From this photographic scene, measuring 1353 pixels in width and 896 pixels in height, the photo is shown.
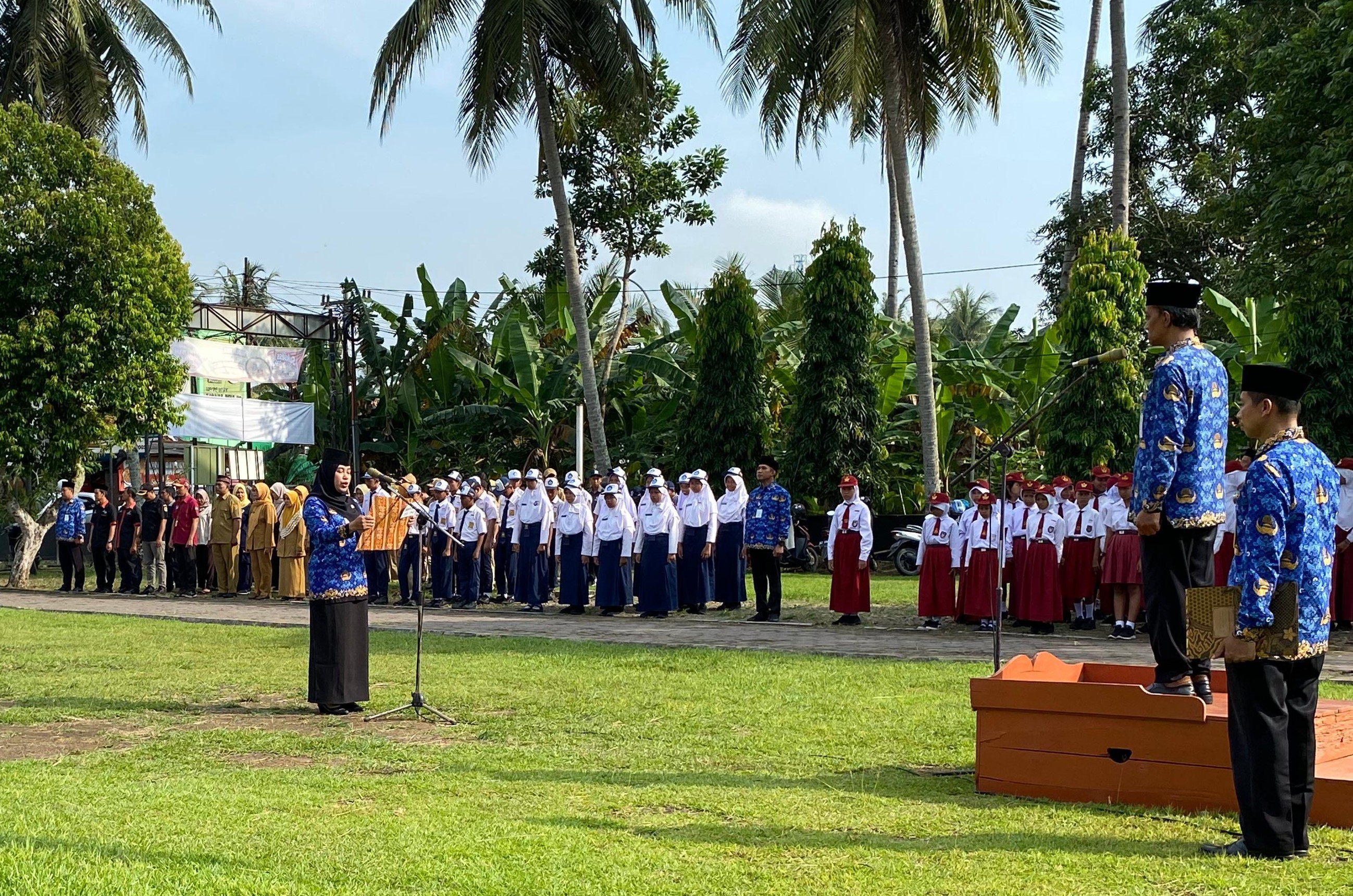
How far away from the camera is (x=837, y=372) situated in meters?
26.2

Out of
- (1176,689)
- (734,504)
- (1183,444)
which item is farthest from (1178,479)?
(734,504)

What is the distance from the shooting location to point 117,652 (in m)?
13.9

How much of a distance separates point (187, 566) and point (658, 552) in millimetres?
10378

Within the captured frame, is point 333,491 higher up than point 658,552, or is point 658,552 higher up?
point 333,491

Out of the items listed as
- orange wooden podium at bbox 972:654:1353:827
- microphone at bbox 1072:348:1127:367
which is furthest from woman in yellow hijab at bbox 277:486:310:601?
microphone at bbox 1072:348:1127:367

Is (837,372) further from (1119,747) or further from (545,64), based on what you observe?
(1119,747)

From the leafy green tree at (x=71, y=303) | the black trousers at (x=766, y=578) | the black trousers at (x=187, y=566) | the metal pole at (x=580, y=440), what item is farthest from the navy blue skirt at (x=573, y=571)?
the leafy green tree at (x=71, y=303)

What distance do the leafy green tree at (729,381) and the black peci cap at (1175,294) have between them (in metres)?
20.1

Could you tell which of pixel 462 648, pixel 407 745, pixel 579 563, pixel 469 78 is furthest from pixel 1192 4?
pixel 407 745

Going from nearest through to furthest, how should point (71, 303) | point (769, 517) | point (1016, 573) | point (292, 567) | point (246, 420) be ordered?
point (1016, 573) < point (769, 517) < point (292, 567) < point (71, 303) < point (246, 420)

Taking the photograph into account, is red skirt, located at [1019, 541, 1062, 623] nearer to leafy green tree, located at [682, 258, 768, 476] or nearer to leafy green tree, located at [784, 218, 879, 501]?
leafy green tree, located at [784, 218, 879, 501]

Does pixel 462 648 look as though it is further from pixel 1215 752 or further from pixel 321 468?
pixel 1215 752

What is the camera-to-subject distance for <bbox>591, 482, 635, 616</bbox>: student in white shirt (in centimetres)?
1936

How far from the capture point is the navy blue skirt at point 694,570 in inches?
754
